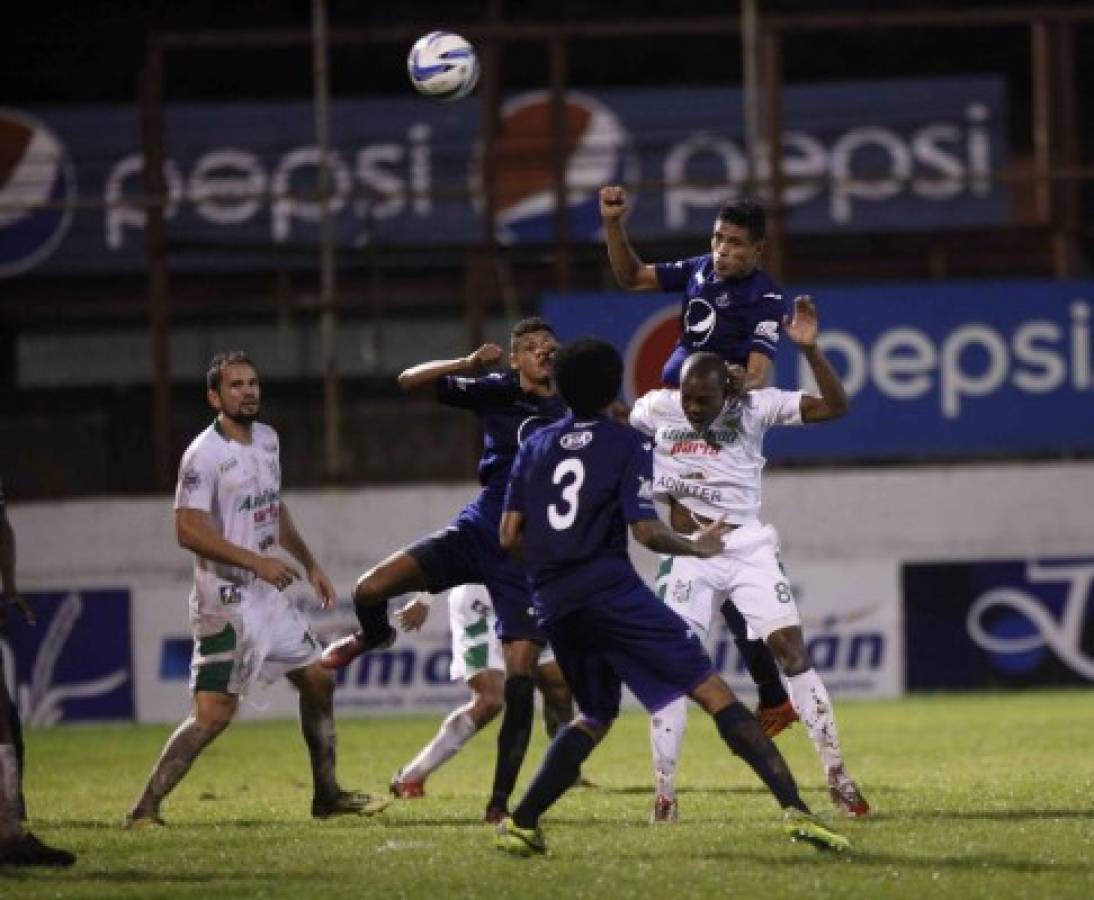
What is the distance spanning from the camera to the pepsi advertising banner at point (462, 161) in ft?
84.4

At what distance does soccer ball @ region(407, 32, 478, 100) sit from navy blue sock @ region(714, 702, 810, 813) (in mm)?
5210

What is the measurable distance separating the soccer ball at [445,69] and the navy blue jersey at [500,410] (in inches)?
87.7

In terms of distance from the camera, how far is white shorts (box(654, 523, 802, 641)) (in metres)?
11.1

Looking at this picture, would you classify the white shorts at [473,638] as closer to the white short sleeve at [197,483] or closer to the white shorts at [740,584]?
the white shorts at [740,584]

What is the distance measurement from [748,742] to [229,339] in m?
16.7

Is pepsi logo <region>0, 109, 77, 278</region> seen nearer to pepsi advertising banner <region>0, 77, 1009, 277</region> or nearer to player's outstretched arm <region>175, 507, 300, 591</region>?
pepsi advertising banner <region>0, 77, 1009, 277</region>

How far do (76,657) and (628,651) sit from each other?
12712 millimetres

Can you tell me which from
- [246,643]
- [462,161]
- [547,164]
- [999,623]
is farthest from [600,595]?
[462,161]

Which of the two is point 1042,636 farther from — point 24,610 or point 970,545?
point 24,610

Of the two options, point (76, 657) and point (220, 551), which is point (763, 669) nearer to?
point (220, 551)

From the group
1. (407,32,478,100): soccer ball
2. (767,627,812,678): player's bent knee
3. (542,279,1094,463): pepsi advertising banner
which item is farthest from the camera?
(542,279,1094,463): pepsi advertising banner

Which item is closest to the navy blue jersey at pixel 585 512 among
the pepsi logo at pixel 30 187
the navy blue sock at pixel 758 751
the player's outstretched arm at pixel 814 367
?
the navy blue sock at pixel 758 751

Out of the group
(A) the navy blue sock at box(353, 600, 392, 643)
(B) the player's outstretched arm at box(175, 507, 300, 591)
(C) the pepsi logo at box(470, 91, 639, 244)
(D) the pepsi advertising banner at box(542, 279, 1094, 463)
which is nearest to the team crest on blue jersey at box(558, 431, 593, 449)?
(B) the player's outstretched arm at box(175, 507, 300, 591)

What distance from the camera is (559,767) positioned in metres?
9.20
